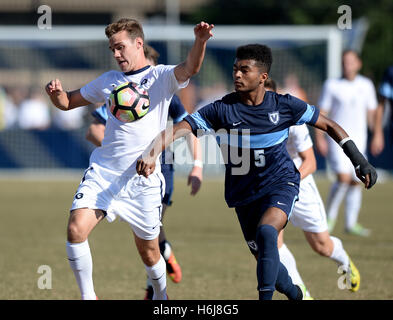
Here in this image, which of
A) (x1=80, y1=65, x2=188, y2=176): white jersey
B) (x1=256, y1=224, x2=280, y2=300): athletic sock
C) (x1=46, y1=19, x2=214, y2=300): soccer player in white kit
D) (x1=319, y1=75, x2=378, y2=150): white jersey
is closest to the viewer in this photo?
(x1=256, y1=224, x2=280, y2=300): athletic sock

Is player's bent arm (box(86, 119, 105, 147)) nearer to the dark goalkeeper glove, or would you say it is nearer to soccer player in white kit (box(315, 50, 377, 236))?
the dark goalkeeper glove

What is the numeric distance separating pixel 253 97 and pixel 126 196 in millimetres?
1112

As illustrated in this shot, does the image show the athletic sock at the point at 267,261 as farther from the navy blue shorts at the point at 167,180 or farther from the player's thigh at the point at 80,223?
the navy blue shorts at the point at 167,180

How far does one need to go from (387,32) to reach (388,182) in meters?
11.4

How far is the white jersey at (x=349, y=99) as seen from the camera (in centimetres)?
1137

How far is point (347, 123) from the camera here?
37.3 feet

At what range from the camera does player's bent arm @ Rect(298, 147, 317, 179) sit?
21.6ft

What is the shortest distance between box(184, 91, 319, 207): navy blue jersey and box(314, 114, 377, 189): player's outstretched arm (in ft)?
0.29

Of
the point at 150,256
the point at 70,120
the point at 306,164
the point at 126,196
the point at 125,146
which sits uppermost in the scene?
the point at 70,120

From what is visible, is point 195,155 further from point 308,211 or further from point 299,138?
point 308,211

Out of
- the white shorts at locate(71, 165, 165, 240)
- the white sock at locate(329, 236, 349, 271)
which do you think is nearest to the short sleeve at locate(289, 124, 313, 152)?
the white sock at locate(329, 236, 349, 271)

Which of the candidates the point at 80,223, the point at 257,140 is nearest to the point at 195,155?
the point at 257,140

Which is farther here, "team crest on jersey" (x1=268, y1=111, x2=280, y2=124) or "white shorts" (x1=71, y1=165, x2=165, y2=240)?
"white shorts" (x1=71, y1=165, x2=165, y2=240)

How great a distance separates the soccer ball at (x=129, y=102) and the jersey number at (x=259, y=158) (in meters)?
0.83
